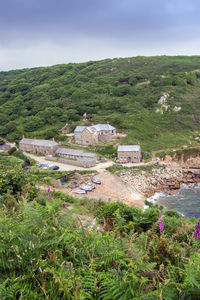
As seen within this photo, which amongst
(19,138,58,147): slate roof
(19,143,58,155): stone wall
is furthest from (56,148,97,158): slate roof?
(19,138,58,147): slate roof

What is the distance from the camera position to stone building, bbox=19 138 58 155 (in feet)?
166

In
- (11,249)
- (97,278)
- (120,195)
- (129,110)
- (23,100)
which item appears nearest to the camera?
(97,278)

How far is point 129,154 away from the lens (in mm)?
A: 44938

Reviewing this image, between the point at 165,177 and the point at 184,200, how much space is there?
24.1ft

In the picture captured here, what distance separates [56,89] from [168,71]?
149ft

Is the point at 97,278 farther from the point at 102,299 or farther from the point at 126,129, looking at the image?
the point at 126,129

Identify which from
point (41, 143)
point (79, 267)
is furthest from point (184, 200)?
point (79, 267)

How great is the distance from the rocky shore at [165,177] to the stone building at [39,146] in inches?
750

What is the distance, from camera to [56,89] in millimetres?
93562

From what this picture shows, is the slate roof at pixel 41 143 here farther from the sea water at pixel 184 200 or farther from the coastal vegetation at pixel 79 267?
the coastal vegetation at pixel 79 267

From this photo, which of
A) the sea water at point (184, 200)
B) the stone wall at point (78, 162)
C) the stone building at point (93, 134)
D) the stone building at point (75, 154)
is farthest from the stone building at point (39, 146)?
the sea water at point (184, 200)

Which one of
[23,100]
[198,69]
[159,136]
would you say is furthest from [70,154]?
[198,69]

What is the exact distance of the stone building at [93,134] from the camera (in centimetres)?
5234

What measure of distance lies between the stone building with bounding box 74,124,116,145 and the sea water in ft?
70.5
